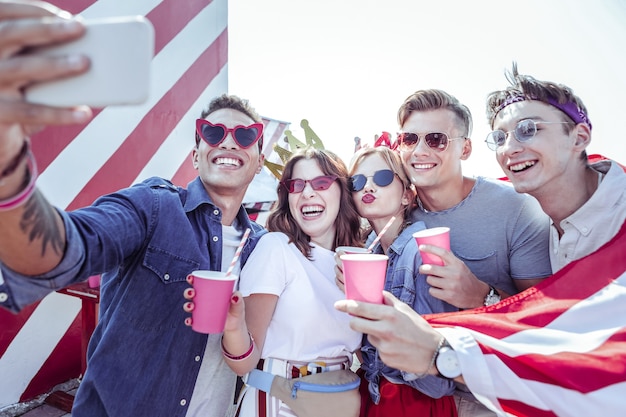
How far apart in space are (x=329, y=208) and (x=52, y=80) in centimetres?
167

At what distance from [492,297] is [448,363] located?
29.2 inches

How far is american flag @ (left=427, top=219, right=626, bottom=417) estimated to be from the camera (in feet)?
4.53

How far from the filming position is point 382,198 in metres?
2.36

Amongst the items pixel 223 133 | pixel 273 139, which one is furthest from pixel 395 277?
pixel 273 139

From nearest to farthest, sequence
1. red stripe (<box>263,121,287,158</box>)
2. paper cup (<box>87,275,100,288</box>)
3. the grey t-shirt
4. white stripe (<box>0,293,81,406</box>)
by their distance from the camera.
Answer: the grey t-shirt → white stripe (<box>0,293,81,406</box>) → paper cup (<box>87,275,100,288</box>) → red stripe (<box>263,121,287,158</box>)

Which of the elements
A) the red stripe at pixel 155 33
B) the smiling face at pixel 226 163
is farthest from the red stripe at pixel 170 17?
the smiling face at pixel 226 163

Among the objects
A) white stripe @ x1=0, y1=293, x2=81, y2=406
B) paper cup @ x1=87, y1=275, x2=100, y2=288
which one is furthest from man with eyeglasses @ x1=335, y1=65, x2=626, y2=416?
white stripe @ x1=0, y1=293, x2=81, y2=406

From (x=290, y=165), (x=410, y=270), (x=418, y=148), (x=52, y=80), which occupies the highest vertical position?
(x=52, y=80)

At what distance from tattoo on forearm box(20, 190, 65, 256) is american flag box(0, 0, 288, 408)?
7.33ft

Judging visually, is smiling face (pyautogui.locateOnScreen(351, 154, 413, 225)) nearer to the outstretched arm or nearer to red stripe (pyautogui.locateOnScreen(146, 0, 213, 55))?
the outstretched arm

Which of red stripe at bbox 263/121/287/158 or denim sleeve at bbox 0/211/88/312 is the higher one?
denim sleeve at bbox 0/211/88/312

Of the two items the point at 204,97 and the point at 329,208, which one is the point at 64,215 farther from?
the point at 204,97

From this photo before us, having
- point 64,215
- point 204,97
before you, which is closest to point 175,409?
point 64,215

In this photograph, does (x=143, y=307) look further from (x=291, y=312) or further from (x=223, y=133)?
(x=223, y=133)
